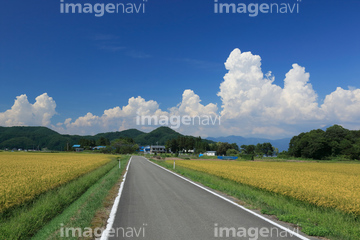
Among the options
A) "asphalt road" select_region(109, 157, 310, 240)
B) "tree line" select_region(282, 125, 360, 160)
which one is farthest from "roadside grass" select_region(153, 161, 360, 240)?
"tree line" select_region(282, 125, 360, 160)

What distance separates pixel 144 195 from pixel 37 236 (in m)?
6.09

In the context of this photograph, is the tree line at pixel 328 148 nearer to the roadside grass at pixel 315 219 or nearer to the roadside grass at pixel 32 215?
the roadside grass at pixel 315 219

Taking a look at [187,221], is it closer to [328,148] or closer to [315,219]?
[315,219]

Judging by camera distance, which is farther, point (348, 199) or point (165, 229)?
point (348, 199)

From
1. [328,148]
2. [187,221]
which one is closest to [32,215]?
[187,221]

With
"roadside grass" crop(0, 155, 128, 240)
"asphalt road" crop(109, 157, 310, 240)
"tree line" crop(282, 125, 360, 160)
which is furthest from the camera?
"tree line" crop(282, 125, 360, 160)

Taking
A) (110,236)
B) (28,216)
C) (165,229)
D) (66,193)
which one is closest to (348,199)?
(165,229)

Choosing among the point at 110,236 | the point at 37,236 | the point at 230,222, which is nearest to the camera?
the point at 110,236

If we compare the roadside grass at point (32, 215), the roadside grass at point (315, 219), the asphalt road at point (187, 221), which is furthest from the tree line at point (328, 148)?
the roadside grass at point (32, 215)

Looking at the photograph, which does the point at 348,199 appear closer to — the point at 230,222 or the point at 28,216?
the point at 230,222

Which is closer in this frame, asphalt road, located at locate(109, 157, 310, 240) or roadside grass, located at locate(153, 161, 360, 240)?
asphalt road, located at locate(109, 157, 310, 240)

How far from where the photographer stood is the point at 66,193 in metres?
12.2

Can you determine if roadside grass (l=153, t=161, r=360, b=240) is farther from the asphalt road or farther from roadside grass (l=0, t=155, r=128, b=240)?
roadside grass (l=0, t=155, r=128, b=240)

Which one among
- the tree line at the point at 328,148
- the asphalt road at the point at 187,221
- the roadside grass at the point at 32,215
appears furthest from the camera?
the tree line at the point at 328,148
